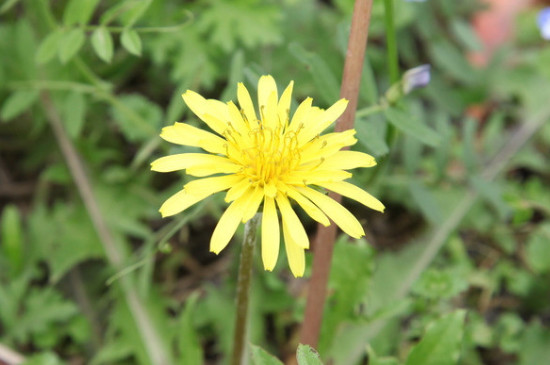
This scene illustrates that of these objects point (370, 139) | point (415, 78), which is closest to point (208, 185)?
point (370, 139)

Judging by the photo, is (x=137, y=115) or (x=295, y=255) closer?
(x=295, y=255)

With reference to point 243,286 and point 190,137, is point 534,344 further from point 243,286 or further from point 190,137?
point 190,137

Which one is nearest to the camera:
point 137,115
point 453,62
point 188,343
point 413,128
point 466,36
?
point 413,128

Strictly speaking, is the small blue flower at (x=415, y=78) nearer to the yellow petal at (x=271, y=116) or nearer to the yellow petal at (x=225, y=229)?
the yellow petal at (x=271, y=116)

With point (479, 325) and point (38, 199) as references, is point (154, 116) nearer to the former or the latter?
point (38, 199)

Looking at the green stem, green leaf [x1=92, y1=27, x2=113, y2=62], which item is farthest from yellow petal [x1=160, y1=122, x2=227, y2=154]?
the green stem

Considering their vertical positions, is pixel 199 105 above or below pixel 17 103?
below

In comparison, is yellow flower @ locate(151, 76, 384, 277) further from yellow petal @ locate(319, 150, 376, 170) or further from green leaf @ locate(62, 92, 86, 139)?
green leaf @ locate(62, 92, 86, 139)
